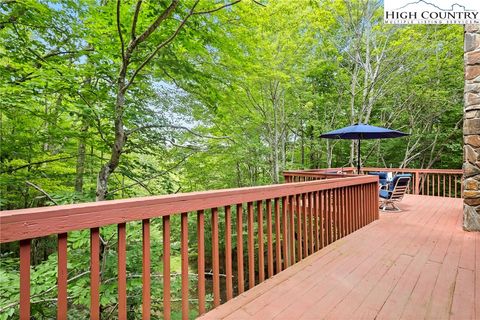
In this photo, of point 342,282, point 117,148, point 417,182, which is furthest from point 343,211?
point 417,182

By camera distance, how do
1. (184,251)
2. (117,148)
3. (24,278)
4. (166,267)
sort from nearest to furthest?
(24,278), (166,267), (184,251), (117,148)

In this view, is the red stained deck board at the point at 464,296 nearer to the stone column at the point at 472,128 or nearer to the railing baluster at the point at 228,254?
the railing baluster at the point at 228,254

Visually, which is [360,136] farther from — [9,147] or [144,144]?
[9,147]

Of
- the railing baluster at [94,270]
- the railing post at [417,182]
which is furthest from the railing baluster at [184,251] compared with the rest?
the railing post at [417,182]

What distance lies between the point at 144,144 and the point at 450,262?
4527 mm

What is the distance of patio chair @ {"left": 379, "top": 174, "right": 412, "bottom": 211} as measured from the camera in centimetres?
580

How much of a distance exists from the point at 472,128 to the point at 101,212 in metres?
5.23

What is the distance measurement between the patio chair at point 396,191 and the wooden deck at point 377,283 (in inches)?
66.6

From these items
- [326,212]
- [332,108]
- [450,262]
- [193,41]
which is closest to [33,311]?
[326,212]

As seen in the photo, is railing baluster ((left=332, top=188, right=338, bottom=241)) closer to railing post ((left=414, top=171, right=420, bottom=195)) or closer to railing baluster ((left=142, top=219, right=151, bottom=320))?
railing baluster ((left=142, top=219, right=151, bottom=320))

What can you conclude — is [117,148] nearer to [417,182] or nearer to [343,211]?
[343,211]

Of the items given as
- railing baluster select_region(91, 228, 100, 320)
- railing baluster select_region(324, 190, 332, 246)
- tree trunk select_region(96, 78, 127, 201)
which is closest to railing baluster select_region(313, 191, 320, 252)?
railing baluster select_region(324, 190, 332, 246)

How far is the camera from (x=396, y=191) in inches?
237

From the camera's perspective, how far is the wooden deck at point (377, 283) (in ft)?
6.81
